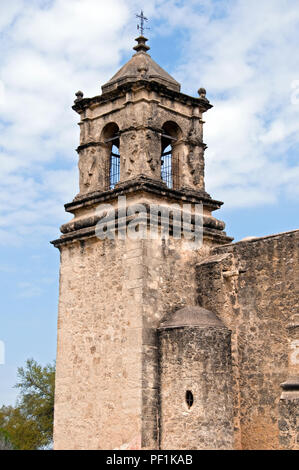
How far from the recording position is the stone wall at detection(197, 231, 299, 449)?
1340 centimetres

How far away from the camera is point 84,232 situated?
1519cm

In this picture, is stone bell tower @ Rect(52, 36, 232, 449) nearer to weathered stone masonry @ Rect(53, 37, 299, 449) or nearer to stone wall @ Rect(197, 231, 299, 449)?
weathered stone masonry @ Rect(53, 37, 299, 449)

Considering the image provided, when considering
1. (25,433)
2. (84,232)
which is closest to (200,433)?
(84,232)

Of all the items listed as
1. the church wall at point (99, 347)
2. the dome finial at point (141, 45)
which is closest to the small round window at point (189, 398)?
the church wall at point (99, 347)

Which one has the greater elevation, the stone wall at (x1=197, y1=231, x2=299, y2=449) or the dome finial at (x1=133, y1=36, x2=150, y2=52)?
the dome finial at (x1=133, y1=36, x2=150, y2=52)

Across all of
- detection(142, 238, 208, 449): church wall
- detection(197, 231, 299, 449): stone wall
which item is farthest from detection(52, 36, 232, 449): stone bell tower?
detection(197, 231, 299, 449): stone wall

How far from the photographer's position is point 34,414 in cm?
2752

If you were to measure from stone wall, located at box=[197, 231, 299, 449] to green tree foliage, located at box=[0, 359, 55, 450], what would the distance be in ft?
47.8

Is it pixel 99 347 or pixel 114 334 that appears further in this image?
pixel 99 347

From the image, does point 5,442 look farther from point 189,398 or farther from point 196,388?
point 196,388

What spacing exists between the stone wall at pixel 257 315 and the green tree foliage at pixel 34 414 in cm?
1456

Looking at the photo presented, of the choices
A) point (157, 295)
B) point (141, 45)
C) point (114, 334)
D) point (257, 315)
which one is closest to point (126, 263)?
point (157, 295)

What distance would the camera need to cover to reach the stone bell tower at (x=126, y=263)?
13.6 meters

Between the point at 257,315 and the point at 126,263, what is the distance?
8.77ft
